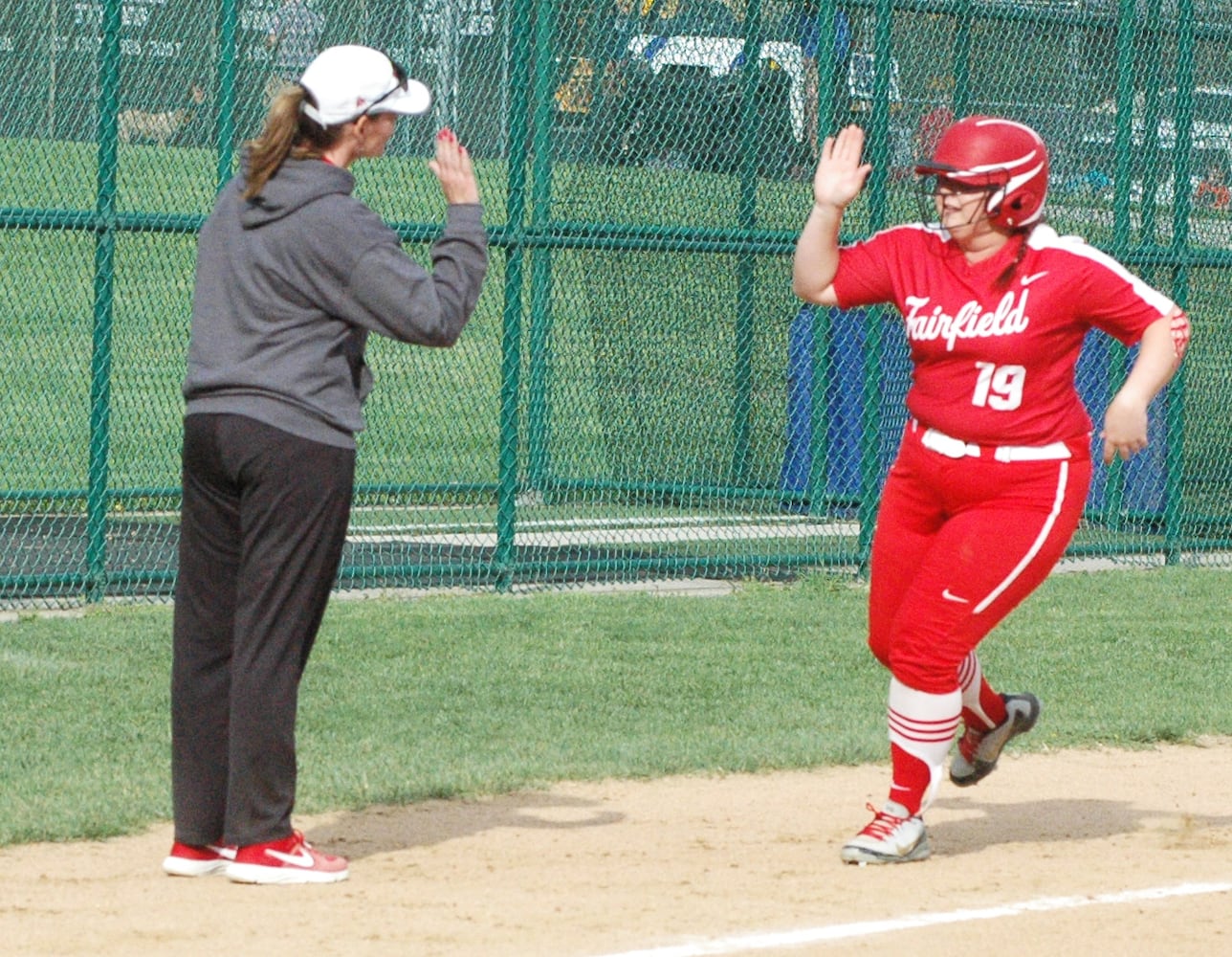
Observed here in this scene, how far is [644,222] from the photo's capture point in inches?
466

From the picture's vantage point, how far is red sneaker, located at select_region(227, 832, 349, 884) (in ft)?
17.4

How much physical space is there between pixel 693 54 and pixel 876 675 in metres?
4.50

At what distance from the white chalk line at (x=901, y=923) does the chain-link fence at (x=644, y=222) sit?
17.8ft

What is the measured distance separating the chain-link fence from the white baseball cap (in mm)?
4665

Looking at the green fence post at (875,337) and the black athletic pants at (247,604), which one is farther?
the green fence post at (875,337)

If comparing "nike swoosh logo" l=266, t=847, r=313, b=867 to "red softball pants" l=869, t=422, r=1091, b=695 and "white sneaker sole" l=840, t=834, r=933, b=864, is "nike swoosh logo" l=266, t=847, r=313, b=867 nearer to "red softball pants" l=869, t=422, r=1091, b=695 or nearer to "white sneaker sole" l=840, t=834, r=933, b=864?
"white sneaker sole" l=840, t=834, r=933, b=864

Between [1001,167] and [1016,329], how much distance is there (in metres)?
0.43

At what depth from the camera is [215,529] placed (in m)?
5.32

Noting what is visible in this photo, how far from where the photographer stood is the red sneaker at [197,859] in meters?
5.44

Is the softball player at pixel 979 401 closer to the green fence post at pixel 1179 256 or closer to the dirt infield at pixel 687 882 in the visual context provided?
the dirt infield at pixel 687 882

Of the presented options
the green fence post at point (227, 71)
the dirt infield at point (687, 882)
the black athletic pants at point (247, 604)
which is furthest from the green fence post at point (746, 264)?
the black athletic pants at point (247, 604)

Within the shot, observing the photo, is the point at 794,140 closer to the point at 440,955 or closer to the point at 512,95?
the point at 512,95

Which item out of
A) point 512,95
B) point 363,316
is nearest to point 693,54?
point 512,95

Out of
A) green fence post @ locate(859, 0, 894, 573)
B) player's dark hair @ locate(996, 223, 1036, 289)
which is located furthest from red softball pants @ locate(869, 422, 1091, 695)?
green fence post @ locate(859, 0, 894, 573)
